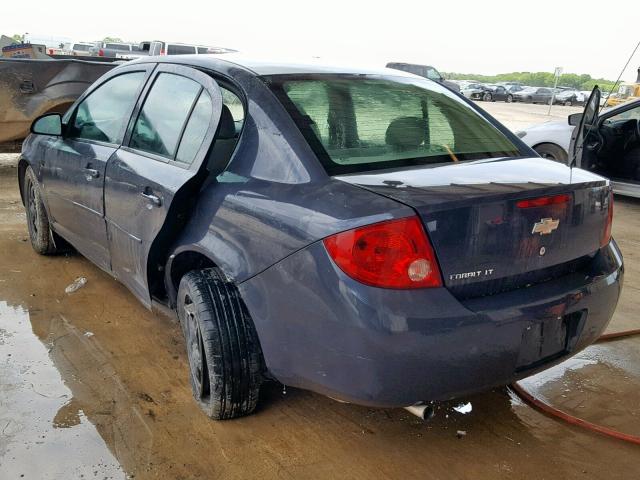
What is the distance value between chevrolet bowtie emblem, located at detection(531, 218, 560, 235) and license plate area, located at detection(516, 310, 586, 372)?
12.9 inches

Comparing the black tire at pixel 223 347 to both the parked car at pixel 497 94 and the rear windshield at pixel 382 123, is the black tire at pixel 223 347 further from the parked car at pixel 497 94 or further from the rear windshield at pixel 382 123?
the parked car at pixel 497 94

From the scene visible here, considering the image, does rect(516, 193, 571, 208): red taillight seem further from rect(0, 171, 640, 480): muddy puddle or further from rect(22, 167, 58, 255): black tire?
rect(22, 167, 58, 255): black tire

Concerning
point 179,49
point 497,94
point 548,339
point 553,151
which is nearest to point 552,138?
point 553,151

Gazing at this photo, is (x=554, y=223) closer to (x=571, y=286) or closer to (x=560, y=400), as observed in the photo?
(x=571, y=286)

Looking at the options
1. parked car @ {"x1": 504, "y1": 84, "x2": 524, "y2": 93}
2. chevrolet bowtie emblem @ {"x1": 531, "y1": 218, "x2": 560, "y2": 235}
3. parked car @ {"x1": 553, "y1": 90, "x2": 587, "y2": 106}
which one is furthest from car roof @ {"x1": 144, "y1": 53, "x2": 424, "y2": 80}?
parked car @ {"x1": 553, "y1": 90, "x2": 587, "y2": 106}

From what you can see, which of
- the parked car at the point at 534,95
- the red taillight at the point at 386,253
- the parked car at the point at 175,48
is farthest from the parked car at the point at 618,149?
the parked car at the point at 534,95

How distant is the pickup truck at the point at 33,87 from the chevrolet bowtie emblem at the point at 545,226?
7198 millimetres

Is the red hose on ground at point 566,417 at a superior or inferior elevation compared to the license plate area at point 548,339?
inferior

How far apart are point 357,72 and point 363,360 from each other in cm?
161

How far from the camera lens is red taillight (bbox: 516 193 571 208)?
228cm

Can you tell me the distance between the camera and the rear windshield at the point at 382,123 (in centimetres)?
256

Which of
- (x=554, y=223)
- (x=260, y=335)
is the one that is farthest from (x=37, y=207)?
(x=554, y=223)

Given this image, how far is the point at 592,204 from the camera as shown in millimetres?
2551

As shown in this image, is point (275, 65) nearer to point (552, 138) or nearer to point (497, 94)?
point (552, 138)
